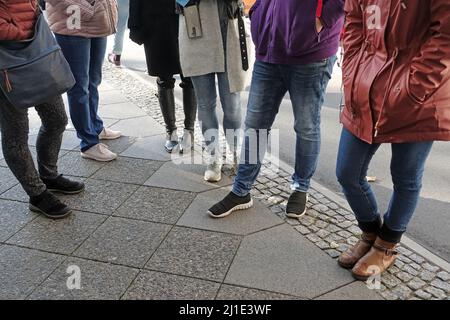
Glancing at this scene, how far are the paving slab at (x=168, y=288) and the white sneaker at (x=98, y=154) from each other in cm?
180

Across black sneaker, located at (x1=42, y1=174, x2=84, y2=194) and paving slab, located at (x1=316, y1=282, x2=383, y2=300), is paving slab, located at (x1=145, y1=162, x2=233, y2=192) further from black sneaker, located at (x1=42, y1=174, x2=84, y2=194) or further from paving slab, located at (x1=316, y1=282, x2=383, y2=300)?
paving slab, located at (x1=316, y1=282, x2=383, y2=300)

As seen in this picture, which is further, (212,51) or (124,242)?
(212,51)

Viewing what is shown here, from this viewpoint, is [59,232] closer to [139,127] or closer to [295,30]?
[295,30]

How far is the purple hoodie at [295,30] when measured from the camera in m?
2.65

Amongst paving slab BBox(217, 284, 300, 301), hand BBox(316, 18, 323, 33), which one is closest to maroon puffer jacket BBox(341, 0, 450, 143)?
hand BBox(316, 18, 323, 33)

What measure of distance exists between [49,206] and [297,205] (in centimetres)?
179

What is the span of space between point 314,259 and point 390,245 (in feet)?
1.50

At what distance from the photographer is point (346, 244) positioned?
288 centimetres

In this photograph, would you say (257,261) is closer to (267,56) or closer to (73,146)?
(267,56)

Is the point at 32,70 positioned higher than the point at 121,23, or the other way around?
the point at 32,70

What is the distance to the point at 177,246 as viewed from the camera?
284cm

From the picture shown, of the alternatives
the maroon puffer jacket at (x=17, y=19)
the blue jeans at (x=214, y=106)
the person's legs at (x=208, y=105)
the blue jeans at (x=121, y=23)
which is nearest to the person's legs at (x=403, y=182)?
the blue jeans at (x=214, y=106)

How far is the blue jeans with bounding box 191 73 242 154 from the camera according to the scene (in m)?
3.48

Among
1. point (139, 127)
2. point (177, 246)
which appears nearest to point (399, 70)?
point (177, 246)
